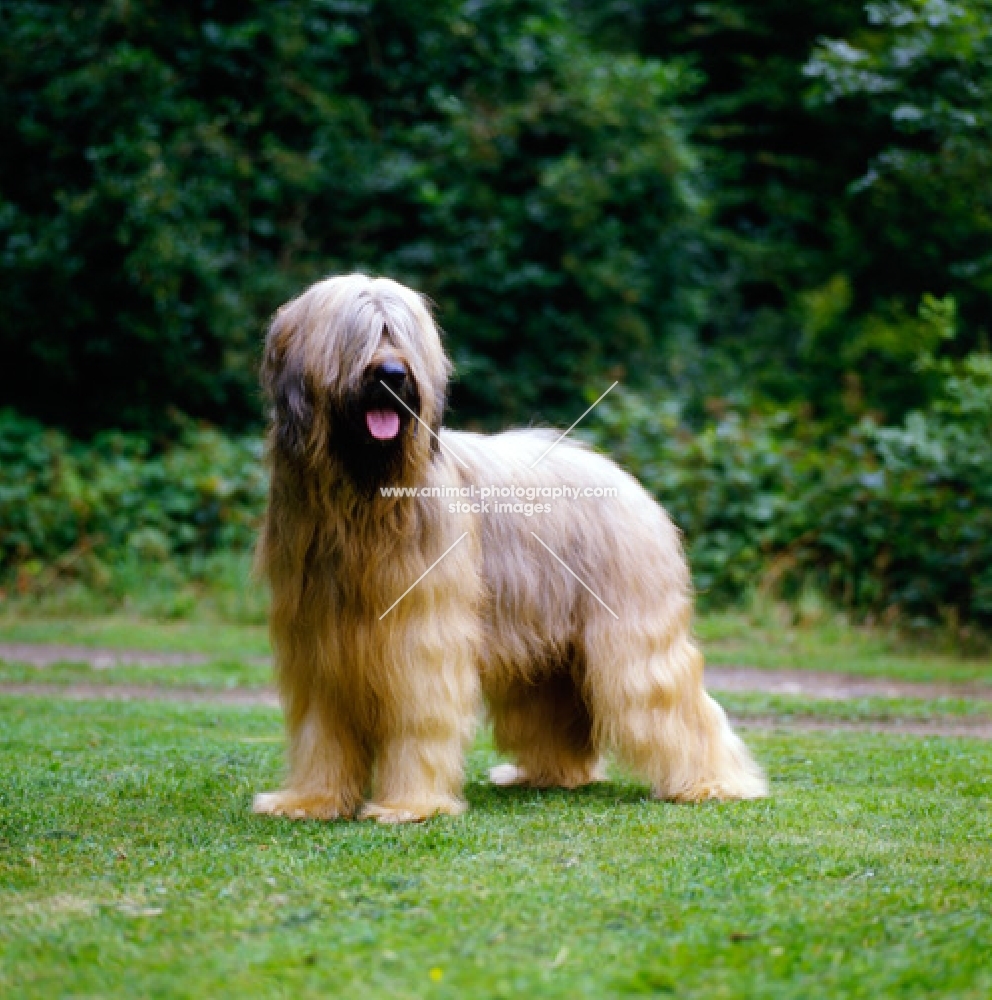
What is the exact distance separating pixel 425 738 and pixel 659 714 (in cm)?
110

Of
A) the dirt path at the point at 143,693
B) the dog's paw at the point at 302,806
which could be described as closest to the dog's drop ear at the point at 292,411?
the dog's paw at the point at 302,806

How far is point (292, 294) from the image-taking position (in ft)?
58.7

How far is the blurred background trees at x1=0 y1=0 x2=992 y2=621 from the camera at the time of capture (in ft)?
43.5

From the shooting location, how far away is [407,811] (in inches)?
222

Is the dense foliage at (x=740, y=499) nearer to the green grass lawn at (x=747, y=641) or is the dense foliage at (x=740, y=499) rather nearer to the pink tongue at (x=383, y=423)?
the green grass lawn at (x=747, y=641)

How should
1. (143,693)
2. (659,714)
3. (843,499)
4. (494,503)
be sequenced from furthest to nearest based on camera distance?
(843,499), (143,693), (659,714), (494,503)

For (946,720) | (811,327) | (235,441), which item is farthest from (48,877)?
(811,327)

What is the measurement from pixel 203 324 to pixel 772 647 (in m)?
8.45

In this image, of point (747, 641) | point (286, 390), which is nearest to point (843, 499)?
point (747, 641)

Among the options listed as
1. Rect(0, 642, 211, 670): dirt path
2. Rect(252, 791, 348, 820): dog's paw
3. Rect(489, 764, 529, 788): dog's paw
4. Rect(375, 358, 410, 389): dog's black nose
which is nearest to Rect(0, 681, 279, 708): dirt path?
Rect(0, 642, 211, 670): dirt path

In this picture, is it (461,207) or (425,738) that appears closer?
(425,738)

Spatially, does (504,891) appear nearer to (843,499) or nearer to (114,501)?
(843,499)

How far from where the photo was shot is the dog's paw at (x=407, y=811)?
5.60m

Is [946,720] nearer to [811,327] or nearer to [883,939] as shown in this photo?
[883,939]
